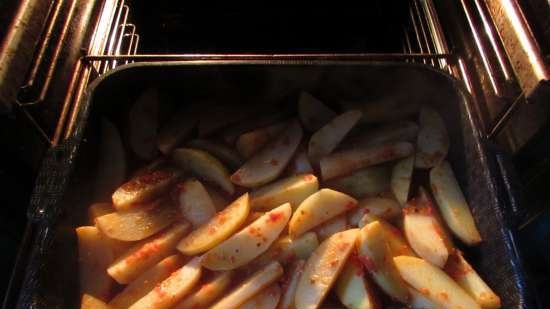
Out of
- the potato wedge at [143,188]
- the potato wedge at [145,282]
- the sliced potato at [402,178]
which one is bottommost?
the potato wedge at [145,282]

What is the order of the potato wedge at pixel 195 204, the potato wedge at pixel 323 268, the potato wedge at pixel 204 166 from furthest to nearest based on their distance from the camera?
the potato wedge at pixel 204 166, the potato wedge at pixel 195 204, the potato wedge at pixel 323 268

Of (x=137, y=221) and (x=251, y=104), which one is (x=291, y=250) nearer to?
(x=137, y=221)

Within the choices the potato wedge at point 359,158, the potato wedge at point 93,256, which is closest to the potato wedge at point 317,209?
the potato wedge at point 359,158

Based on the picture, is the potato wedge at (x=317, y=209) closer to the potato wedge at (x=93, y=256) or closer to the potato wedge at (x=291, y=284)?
the potato wedge at (x=291, y=284)

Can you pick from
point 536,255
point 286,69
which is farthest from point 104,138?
point 536,255

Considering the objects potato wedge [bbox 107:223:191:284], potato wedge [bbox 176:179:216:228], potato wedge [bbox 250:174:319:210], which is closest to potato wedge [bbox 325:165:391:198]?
potato wedge [bbox 250:174:319:210]

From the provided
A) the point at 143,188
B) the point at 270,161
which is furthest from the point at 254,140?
the point at 143,188
